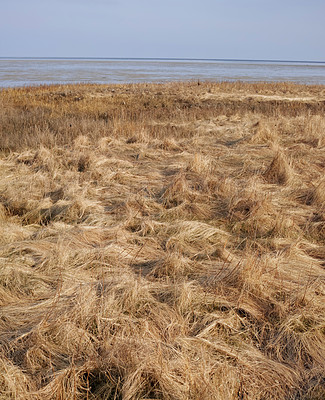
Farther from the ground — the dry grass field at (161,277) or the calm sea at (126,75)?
the dry grass field at (161,277)

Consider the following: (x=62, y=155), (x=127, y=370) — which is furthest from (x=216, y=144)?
(x=127, y=370)

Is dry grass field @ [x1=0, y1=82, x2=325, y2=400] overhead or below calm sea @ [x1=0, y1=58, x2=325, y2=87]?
overhead

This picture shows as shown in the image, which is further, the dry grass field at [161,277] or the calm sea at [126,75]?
the calm sea at [126,75]

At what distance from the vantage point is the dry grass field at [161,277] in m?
2.41

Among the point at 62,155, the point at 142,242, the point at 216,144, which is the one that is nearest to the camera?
the point at 142,242

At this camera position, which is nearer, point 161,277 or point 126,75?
point 161,277

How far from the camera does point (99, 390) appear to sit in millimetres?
2367

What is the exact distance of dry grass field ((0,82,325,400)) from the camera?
7.91 ft

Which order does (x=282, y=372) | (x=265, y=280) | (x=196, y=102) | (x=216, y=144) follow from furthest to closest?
(x=196, y=102)
(x=216, y=144)
(x=265, y=280)
(x=282, y=372)

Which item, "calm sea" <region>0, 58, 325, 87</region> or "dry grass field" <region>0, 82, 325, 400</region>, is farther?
"calm sea" <region>0, 58, 325, 87</region>

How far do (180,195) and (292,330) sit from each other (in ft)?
9.78

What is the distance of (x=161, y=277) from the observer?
3.70 m

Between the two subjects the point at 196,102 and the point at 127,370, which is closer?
the point at 127,370

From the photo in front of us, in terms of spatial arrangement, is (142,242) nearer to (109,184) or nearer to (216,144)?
(109,184)
